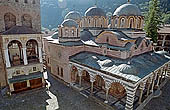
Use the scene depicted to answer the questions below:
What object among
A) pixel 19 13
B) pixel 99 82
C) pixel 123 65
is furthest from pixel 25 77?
pixel 123 65

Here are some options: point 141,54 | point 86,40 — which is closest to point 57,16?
point 86,40

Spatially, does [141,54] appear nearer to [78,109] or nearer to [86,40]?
[86,40]

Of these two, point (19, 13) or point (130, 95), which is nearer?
point (130, 95)

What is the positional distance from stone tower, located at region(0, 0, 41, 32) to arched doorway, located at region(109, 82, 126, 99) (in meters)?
13.4

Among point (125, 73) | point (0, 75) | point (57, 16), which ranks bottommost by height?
point (0, 75)

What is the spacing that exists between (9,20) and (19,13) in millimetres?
1540

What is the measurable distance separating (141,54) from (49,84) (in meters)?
14.5

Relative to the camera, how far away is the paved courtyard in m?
13.2

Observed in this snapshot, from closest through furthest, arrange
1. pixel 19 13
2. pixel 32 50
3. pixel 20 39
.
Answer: pixel 20 39 → pixel 19 13 → pixel 32 50

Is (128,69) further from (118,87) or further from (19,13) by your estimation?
(19,13)

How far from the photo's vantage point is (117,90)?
1547cm

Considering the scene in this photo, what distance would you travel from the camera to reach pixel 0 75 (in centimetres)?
1616

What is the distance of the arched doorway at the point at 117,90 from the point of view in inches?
594

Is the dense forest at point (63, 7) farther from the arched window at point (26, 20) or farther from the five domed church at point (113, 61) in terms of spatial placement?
the arched window at point (26, 20)
